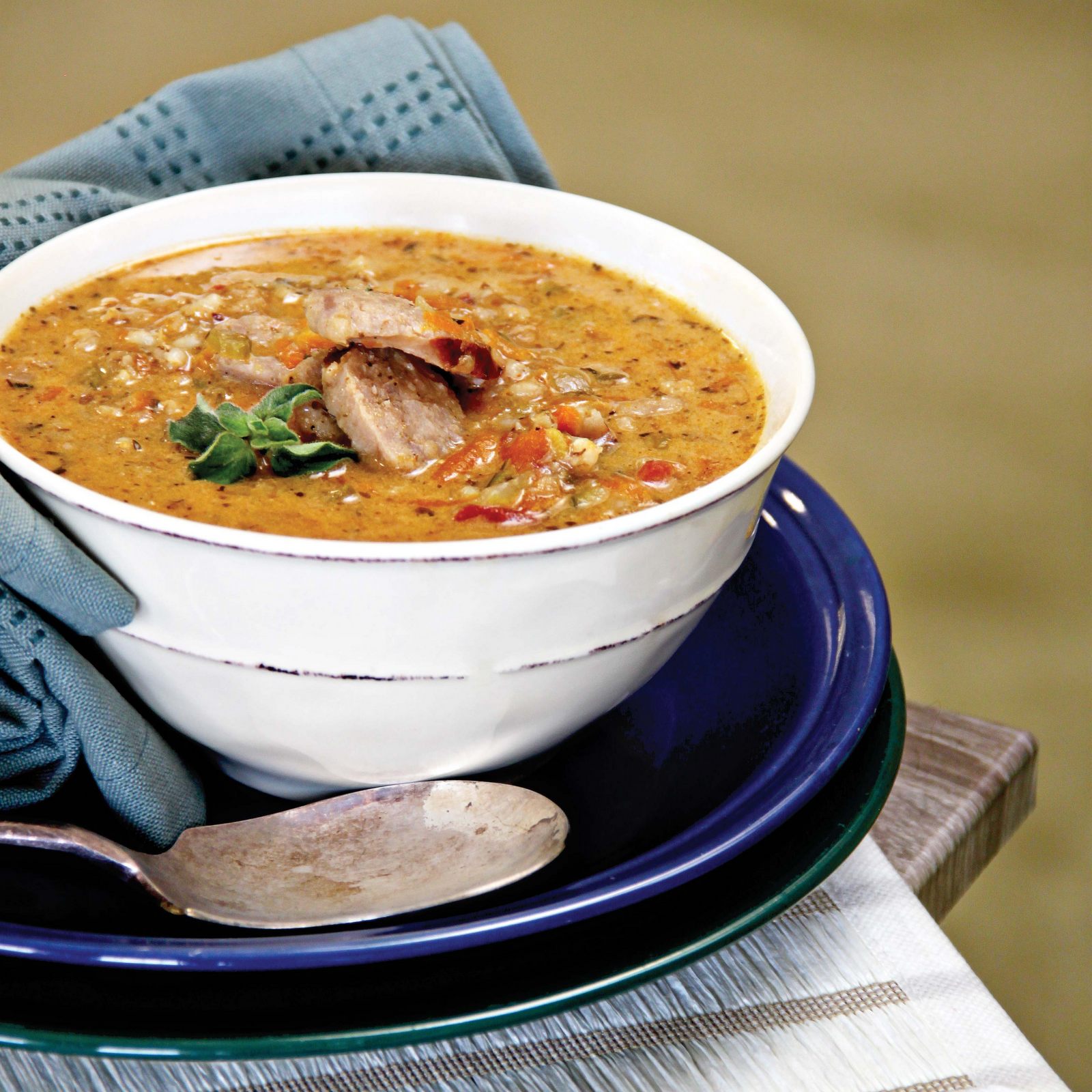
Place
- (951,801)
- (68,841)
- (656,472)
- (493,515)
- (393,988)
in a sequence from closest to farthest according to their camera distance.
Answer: (393,988)
(68,841)
(493,515)
(656,472)
(951,801)

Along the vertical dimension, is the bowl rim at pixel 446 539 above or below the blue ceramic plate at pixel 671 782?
above

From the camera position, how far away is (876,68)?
702 cm

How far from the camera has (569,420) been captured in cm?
173

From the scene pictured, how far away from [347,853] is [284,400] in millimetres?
560

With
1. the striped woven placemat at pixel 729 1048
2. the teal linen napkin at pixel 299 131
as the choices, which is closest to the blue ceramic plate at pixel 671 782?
the striped woven placemat at pixel 729 1048

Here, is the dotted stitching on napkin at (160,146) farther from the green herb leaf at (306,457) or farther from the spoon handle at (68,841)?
the spoon handle at (68,841)

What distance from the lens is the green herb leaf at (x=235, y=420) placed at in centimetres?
160

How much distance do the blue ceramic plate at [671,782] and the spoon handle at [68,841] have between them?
5 cm

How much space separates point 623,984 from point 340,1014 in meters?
0.27

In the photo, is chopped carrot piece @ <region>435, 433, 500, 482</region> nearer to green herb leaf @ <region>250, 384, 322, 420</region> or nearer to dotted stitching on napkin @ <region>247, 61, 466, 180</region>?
green herb leaf @ <region>250, 384, 322, 420</region>

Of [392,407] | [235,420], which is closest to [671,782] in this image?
[392,407]

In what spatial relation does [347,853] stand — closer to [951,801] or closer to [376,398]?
[376,398]

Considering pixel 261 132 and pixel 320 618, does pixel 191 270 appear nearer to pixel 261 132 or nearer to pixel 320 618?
pixel 261 132

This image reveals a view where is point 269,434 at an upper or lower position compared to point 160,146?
lower
